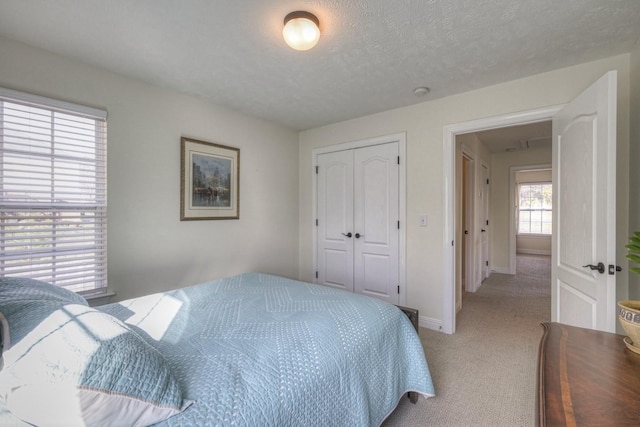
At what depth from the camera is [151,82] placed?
253 cm

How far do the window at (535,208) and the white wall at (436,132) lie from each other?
6.72 metres

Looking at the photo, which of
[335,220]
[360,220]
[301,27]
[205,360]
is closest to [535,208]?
[360,220]

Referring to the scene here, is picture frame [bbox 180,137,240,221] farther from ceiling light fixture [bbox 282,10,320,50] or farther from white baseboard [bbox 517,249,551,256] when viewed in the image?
white baseboard [bbox 517,249,551,256]

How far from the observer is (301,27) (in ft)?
5.43

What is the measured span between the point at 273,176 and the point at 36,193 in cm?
225

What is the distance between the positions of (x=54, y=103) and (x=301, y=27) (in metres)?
1.85

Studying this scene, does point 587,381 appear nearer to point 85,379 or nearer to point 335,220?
point 85,379

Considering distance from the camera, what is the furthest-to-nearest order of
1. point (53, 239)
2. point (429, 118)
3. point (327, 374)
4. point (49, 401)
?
point (429, 118)
point (53, 239)
point (327, 374)
point (49, 401)

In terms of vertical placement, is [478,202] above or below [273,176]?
below

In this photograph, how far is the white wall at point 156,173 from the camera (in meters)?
2.14

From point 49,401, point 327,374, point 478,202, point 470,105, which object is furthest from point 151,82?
point 478,202

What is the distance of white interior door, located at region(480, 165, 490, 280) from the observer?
5.11m

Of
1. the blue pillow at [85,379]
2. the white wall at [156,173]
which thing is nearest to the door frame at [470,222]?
the white wall at [156,173]

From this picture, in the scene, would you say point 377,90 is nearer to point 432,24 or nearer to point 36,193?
point 432,24
